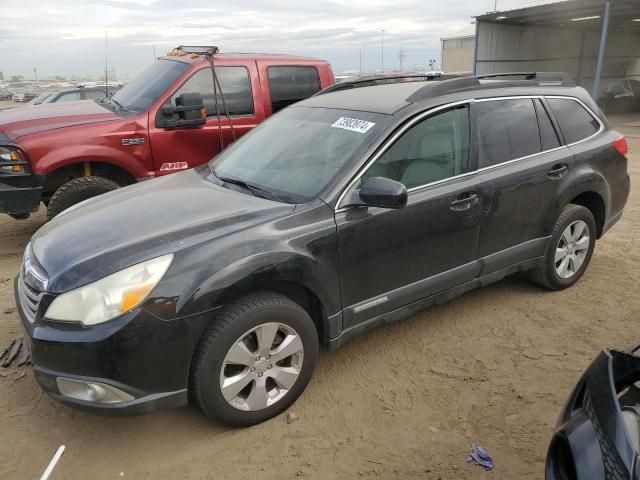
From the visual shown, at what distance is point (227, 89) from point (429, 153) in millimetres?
3125

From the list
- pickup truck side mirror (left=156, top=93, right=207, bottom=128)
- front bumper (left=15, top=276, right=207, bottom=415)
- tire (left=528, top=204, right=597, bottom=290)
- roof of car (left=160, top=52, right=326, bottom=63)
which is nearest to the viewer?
front bumper (left=15, top=276, right=207, bottom=415)

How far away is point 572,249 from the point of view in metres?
4.18

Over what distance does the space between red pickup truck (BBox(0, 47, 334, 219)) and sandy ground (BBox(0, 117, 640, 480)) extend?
1.49 metres

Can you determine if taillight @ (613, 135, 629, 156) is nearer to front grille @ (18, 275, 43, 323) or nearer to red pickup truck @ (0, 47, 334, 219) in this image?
red pickup truck @ (0, 47, 334, 219)

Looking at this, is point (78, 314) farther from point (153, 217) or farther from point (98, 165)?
point (98, 165)

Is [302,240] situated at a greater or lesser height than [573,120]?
lesser

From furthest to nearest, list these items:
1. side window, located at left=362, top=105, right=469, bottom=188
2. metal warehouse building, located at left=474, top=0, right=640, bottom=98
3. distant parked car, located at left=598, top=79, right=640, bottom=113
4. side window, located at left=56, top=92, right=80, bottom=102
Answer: distant parked car, located at left=598, top=79, right=640, bottom=113 → metal warehouse building, located at left=474, top=0, right=640, bottom=98 → side window, located at left=56, top=92, right=80, bottom=102 → side window, located at left=362, top=105, right=469, bottom=188

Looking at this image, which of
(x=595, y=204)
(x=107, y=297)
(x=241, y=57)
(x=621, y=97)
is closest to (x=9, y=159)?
(x=241, y=57)

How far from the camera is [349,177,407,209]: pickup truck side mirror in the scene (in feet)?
8.88

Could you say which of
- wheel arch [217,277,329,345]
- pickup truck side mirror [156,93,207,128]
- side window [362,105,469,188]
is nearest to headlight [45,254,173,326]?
wheel arch [217,277,329,345]

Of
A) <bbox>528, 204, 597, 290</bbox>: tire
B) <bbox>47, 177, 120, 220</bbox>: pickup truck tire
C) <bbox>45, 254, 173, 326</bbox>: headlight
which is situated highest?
<bbox>45, 254, 173, 326</bbox>: headlight

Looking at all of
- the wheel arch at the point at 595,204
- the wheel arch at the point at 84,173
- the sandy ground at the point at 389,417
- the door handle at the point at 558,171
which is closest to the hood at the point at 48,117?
the wheel arch at the point at 84,173

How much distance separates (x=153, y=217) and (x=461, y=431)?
6.56ft

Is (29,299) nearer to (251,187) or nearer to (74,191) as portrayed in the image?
(251,187)
